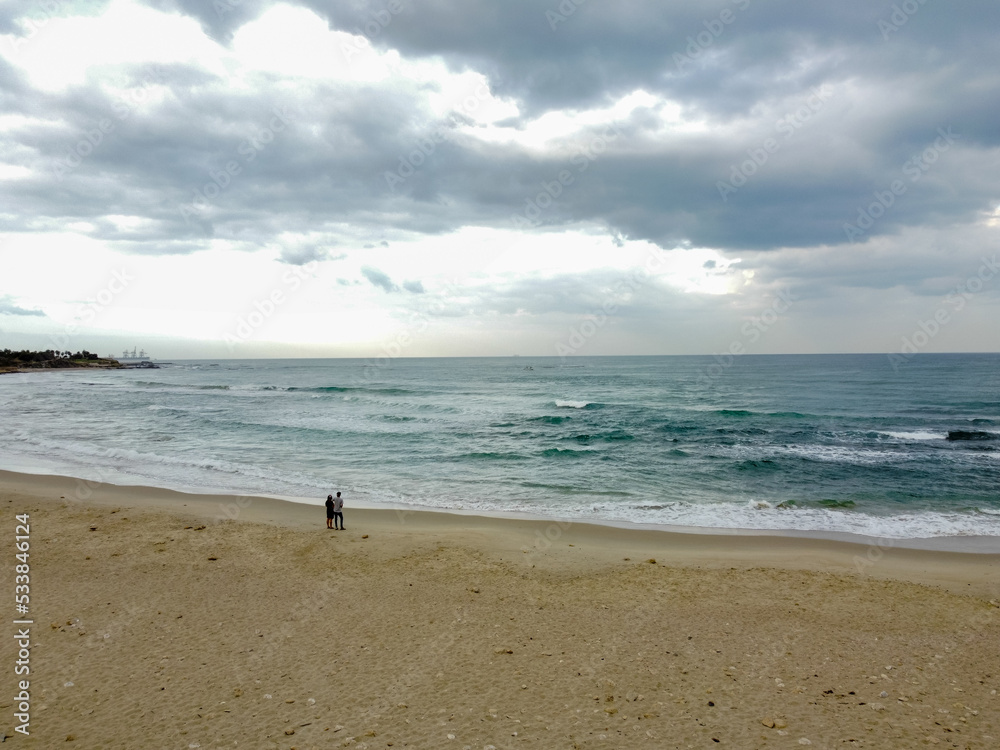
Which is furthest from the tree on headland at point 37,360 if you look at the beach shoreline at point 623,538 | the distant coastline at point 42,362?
the beach shoreline at point 623,538

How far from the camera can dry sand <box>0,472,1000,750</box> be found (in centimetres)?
635

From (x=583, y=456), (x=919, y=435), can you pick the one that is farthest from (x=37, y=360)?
(x=919, y=435)

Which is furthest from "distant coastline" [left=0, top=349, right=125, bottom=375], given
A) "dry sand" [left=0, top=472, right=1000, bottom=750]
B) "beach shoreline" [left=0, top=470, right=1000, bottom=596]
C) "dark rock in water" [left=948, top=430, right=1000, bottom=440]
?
"dark rock in water" [left=948, top=430, right=1000, bottom=440]

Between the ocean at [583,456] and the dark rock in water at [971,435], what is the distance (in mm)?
150

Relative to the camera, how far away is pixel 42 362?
121625 millimetres

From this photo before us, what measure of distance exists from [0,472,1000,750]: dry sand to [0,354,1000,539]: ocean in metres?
3.84

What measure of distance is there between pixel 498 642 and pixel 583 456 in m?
18.5

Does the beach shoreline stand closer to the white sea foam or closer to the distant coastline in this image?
the white sea foam

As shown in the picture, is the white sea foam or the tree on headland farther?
the tree on headland

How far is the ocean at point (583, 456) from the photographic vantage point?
17922mm

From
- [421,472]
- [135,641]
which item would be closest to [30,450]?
[421,472]

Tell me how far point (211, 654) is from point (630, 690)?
6.23 m

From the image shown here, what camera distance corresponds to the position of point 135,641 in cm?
834

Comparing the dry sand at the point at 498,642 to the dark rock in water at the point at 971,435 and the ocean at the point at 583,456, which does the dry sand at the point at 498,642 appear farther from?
the dark rock in water at the point at 971,435
